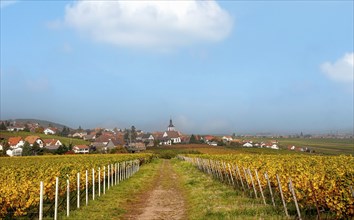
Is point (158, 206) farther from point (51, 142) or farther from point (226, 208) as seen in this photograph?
point (51, 142)

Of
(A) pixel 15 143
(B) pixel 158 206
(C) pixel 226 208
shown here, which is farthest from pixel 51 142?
(C) pixel 226 208

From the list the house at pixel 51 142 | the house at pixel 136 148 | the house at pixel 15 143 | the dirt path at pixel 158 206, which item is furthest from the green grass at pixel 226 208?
the house at pixel 51 142

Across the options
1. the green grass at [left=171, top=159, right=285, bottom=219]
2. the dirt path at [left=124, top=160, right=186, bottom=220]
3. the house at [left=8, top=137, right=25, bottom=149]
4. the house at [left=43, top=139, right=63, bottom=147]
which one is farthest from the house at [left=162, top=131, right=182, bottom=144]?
the green grass at [left=171, top=159, right=285, bottom=219]

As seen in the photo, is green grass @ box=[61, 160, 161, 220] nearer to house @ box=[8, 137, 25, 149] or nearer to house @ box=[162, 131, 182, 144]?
house @ box=[8, 137, 25, 149]

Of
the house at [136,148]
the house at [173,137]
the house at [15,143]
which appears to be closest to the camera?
the house at [136,148]

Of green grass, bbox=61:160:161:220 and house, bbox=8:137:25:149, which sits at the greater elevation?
house, bbox=8:137:25:149

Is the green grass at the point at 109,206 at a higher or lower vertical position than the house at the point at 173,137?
lower

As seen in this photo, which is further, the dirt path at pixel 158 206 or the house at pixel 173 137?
the house at pixel 173 137

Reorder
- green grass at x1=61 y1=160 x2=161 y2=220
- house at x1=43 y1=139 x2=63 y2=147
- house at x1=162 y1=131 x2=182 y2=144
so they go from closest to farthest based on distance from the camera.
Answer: green grass at x1=61 y1=160 x2=161 y2=220 → house at x1=43 y1=139 x2=63 y2=147 → house at x1=162 y1=131 x2=182 y2=144

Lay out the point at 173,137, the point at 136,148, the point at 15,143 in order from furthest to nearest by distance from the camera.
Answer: the point at 173,137 < the point at 136,148 < the point at 15,143

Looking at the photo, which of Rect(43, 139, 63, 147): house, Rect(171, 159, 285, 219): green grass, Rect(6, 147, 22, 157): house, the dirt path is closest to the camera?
Rect(171, 159, 285, 219): green grass

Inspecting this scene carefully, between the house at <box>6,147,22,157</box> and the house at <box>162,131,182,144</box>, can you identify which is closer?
the house at <box>6,147,22,157</box>

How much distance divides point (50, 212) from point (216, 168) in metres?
19.9

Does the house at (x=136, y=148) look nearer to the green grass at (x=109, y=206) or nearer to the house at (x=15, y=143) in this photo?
the house at (x=15, y=143)
